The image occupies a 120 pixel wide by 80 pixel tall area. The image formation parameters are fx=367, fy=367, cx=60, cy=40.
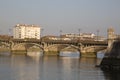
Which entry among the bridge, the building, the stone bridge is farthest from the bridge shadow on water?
the building

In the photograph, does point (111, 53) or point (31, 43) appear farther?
point (31, 43)

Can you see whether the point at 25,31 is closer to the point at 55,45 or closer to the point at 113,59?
the point at 55,45

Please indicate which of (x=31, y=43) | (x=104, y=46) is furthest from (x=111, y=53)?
(x=31, y=43)

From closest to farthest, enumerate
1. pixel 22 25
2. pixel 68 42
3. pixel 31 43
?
pixel 68 42 < pixel 31 43 < pixel 22 25

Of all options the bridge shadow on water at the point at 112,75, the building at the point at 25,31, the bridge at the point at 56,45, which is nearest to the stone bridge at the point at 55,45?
the bridge at the point at 56,45

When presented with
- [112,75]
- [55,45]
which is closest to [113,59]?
[112,75]

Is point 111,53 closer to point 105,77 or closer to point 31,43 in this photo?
point 105,77

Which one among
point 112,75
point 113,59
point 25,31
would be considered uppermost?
point 25,31

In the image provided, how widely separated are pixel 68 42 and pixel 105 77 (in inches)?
1722

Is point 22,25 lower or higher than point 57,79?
higher

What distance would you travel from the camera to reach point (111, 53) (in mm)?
47406

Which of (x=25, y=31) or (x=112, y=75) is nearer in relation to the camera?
(x=112, y=75)

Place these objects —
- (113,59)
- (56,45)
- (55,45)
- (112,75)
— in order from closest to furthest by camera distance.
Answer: (112,75) → (113,59) → (56,45) → (55,45)

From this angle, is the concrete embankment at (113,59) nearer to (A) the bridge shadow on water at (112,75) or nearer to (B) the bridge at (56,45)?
(A) the bridge shadow on water at (112,75)
